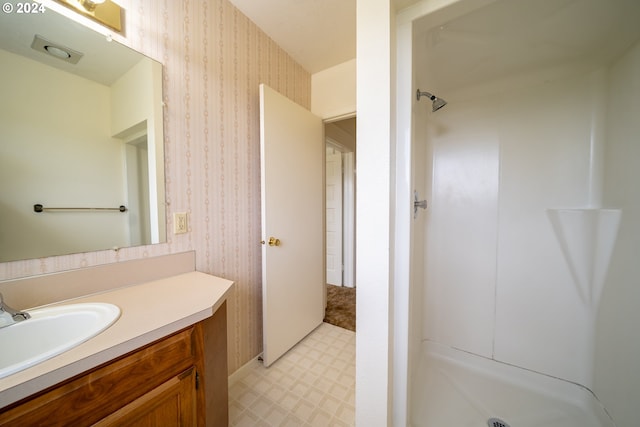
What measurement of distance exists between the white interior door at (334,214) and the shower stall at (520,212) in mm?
1440

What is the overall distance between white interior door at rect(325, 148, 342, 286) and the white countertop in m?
2.11

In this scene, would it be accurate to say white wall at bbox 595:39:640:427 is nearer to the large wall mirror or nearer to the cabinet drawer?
the cabinet drawer

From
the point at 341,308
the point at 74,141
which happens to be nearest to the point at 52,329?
the point at 74,141

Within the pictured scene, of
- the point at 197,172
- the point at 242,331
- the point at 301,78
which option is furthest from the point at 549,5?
the point at 242,331

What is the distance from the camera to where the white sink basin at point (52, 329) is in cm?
61

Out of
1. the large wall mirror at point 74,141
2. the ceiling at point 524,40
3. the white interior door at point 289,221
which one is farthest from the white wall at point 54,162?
the ceiling at point 524,40

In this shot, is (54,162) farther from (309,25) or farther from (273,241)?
(309,25)

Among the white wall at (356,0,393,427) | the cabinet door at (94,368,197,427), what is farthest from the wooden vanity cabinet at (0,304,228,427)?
the white wall at (356,0,393,427)

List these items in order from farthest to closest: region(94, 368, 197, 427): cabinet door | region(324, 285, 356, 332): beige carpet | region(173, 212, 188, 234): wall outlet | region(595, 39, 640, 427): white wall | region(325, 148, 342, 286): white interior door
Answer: region(325, 148, 342, 286): white interior door < region(324, 285, 356, 332): beige carpet < region(173, 212, 188, 234): wall outlet < region(595, 39, 640, 427): white wall < region(94, 368, 197, 427): cabinet door

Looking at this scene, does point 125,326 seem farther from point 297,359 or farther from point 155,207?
point 297,359

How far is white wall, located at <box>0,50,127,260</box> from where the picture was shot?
0.73 metres

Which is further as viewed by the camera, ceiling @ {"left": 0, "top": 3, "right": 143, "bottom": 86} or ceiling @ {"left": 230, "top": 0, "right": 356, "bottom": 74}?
ceiling @ {"left": 230, "top": 0, "right": 356, "bottom": 74}

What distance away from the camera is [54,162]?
0.82 metres

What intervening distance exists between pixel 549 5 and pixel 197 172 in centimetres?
183
